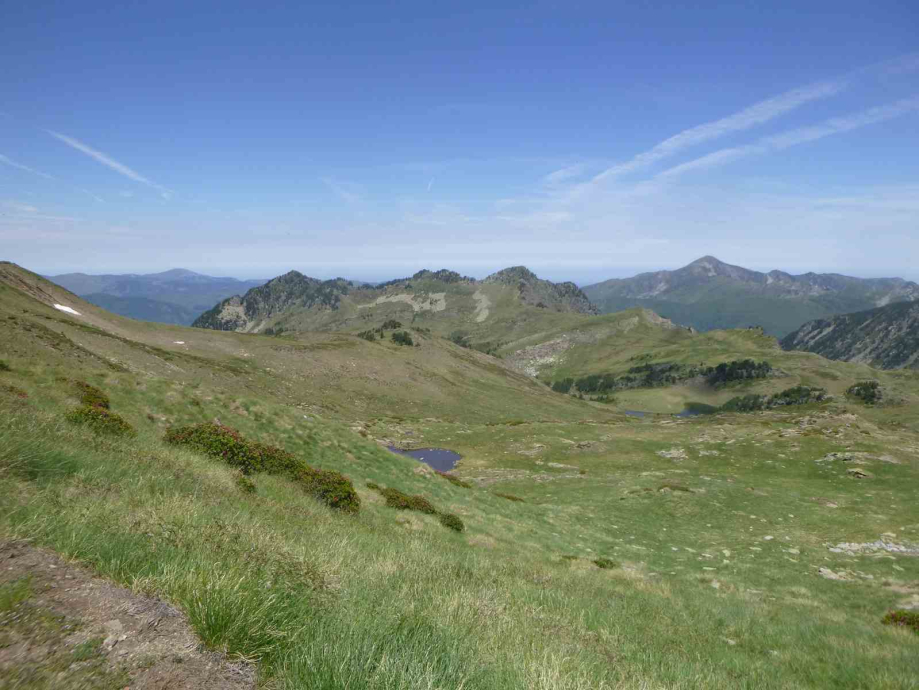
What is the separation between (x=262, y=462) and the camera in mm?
17375

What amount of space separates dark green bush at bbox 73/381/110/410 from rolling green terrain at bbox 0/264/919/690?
0.14 meters

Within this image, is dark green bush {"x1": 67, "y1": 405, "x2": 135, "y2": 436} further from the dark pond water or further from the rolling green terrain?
the dark pond water

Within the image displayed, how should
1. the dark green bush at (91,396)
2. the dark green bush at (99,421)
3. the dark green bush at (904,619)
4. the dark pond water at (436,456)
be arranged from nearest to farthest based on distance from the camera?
the dark green bush at (99,421) < the dark green bush at (904,619) < the dark green bush at (91,396) < the dark pond water at (436,456)

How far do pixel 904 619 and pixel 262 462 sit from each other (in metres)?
23.4

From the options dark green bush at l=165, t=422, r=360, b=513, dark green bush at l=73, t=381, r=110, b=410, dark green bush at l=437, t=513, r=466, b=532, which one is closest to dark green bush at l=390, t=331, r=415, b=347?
dark green bush at l=73, t=381, r=110, b=410

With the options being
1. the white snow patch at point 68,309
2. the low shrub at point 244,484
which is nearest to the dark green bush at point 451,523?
the low shrub at point 244,484

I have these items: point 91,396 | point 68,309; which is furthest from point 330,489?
point 68,309

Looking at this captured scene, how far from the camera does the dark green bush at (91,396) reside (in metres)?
17.5

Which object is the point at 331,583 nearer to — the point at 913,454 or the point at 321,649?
the point at 321,649

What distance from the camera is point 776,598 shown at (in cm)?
1831

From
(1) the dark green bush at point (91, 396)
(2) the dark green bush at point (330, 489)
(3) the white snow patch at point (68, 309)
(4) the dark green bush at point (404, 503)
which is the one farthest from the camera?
(3) the white snow patch at point (68, 309)

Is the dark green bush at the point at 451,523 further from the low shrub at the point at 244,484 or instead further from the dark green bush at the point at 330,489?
the low shrub at the point at 244,484

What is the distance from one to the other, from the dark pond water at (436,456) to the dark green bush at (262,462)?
31.4m

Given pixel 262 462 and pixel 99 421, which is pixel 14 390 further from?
pixel 262 462
